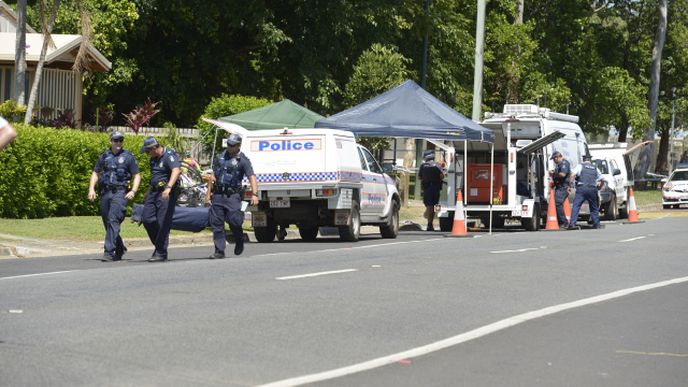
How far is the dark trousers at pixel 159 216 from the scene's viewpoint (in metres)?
17.7

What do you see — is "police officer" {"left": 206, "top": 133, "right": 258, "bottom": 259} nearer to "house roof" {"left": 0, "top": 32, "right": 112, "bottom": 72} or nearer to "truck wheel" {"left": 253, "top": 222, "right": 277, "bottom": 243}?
"truck wheel" {"left": 253, "top": 222, "right": 277, "bottom": 243}

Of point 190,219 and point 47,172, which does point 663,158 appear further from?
point 47,172

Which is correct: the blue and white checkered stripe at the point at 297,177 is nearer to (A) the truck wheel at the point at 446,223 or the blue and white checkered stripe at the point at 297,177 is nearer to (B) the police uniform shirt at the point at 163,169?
(B) the police uniform shirt at the point at 163,169

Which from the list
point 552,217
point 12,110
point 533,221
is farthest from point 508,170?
point 12,110

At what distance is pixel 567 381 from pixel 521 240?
1618cm

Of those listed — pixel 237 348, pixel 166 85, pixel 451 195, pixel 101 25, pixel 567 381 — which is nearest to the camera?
pixel 567 381

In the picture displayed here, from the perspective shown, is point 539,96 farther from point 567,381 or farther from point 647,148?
point 567,381

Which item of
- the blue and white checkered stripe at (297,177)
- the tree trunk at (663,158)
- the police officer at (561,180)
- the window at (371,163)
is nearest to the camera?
the blue and white checkered stripe at (297,177)

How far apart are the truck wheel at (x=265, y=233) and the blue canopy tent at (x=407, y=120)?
160 inches

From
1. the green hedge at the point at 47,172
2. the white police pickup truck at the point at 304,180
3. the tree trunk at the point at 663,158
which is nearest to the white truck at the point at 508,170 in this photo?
the white police pickup truck at the point at 304,180

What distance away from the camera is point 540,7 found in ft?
194

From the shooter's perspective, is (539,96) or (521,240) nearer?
(521,240)

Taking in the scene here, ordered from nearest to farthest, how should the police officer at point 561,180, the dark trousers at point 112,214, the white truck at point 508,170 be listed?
the dark trousers at point 112,214 → the white truck at point 508,170 → the police officer at point 561,180

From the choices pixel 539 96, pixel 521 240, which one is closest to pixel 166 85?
pixel 539 96
